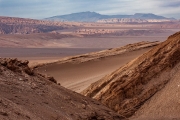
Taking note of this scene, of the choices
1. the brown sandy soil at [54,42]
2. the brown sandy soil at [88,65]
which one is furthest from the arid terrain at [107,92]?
the brown sandy soil at [54,42]

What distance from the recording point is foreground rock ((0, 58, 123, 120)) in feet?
13.2

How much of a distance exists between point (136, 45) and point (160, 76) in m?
9.37

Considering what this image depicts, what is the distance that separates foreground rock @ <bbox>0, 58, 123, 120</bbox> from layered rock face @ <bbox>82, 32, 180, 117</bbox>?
1.56m

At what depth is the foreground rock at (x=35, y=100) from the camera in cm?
403

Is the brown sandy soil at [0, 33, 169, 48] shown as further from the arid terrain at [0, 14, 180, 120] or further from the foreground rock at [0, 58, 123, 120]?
the foreground rock at [0, 58, 123, 120]

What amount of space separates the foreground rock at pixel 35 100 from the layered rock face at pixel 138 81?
61.5 inches

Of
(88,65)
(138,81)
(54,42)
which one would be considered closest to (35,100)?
(138,81)

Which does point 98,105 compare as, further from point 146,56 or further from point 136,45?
point 136,45

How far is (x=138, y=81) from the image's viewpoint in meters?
7.30

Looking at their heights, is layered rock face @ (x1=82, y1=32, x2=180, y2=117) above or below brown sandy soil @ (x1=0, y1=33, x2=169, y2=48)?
above

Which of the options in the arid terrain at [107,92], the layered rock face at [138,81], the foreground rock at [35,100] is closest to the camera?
the foreground rock at [35,100]

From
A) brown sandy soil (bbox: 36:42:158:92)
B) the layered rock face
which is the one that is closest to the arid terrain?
the layered rock face

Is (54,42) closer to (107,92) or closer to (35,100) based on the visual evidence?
(107,92)

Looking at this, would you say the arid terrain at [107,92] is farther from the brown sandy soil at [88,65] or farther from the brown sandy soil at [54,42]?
the brown sandy soil at [54,42]
